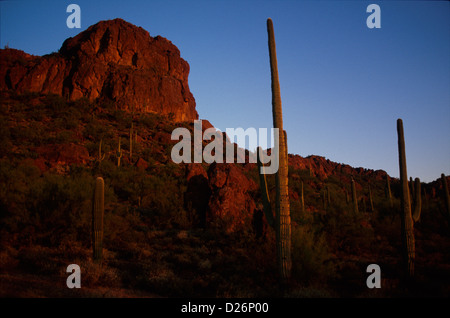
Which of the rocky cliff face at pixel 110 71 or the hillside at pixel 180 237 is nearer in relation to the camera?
the hillside at pixel 180 237

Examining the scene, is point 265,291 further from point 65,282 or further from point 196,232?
point 196,232

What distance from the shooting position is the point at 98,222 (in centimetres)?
852

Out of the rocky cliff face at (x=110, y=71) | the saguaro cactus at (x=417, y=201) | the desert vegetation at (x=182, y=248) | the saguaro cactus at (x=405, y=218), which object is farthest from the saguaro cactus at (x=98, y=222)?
the rocky cliff face at (x=110, y=71)

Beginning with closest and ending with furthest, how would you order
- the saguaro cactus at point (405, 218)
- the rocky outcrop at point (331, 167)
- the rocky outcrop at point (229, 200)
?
the saguaro cactus at point (405, 218), the rocky outcrop at point (229, 200), the rocky outcrop at point (331, 167)

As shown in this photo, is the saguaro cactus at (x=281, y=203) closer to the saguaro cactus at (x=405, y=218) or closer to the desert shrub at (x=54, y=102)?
the saguaro cactus at (x=405, y=218)

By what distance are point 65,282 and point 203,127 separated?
48.6 metres

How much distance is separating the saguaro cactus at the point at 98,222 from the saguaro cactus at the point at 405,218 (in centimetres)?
973

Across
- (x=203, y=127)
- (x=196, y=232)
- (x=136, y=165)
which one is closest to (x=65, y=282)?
(x=196, y=232)

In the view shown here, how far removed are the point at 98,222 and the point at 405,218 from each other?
413 inches

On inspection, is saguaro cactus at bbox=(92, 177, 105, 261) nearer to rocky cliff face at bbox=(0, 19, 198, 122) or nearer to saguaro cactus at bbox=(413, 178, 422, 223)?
saguaro cactus at bbox=(413, 178, 422, 223)

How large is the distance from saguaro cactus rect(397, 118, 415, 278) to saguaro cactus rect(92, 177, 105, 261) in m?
9.73

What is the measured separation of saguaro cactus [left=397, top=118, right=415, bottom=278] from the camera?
7.88 metres

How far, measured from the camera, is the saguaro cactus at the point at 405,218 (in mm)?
7883

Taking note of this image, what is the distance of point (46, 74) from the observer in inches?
1838
